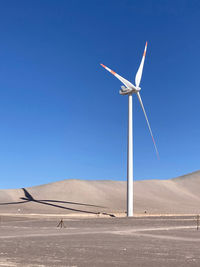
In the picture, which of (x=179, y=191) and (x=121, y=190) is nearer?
(x=121, y=190)

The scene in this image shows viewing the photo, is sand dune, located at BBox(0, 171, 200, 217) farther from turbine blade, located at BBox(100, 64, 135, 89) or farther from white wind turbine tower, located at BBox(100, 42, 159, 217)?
turbine blade, located at BBox(100, 64, 135, 89)

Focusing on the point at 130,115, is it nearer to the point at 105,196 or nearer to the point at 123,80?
the point at 123,80

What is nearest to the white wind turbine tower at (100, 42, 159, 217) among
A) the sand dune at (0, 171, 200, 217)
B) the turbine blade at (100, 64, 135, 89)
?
the turbine blade at (100, 64, 135, 89)

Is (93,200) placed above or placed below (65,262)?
above

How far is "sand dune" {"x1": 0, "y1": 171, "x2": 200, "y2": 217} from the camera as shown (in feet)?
335

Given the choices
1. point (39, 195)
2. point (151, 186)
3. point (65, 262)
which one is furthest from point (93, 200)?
point (65, 262)

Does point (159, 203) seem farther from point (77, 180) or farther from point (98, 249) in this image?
point (98, 249)

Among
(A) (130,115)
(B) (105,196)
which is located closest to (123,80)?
(A) (130,115)

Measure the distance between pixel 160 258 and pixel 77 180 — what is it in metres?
126

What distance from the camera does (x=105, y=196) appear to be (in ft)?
419

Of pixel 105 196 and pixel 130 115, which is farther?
pixel 105 196

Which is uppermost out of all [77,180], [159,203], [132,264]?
[77,180]

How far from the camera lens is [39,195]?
121438 millimetres

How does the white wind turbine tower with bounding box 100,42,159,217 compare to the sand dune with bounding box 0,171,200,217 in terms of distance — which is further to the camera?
the sand dune with bounding box 0,171,200,217
